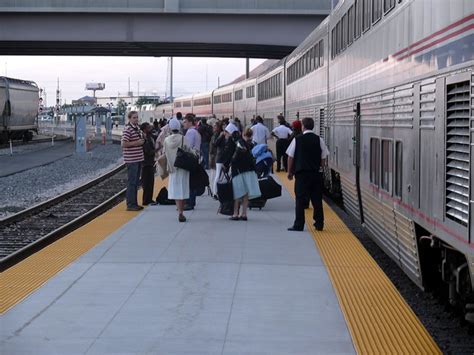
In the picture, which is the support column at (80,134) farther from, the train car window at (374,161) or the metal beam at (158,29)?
the train car window at (374,161)

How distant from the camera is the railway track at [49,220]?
43.3 feet

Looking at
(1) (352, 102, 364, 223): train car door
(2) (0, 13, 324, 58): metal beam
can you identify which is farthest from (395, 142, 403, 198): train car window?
(2) (0, 13, 324, 58): metal beam

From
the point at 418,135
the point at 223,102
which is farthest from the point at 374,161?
the point at 223,102

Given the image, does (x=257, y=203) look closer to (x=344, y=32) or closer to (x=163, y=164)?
(x=163, y=164)

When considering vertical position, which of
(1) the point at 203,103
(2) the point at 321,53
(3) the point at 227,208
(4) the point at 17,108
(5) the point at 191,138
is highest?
(2) the point at 321,53

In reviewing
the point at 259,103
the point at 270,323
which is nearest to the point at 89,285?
the point at 270,323

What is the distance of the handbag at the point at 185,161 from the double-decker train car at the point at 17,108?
1384 inches

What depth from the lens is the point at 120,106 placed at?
136 metres

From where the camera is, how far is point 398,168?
891cm

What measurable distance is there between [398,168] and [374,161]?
6.60 ft

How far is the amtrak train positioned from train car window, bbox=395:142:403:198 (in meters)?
0.01

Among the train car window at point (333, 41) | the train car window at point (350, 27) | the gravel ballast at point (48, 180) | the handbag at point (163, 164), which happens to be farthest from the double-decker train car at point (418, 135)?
the gravel ballast at point (48, 180)

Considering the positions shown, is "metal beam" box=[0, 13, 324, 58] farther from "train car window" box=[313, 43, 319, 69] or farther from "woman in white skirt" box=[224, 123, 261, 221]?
"woman in white skirt" box=[224, 123, 261, 221]

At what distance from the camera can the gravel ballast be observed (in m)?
21.0
